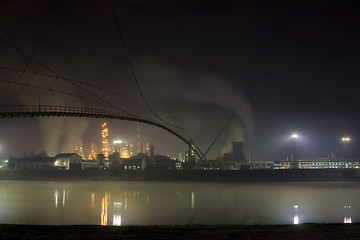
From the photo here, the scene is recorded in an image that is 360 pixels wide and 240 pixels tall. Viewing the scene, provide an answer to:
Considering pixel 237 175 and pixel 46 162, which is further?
pixel 46 162

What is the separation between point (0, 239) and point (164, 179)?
70.2m

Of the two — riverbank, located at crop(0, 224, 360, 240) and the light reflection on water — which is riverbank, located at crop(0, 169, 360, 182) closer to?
the light reflection on water

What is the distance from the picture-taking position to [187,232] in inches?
729

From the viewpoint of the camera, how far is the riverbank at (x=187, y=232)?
1730 centimetres

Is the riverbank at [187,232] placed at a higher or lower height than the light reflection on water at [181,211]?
higher

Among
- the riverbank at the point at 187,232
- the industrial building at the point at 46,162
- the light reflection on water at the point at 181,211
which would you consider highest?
the industrial building at the point at 46,162

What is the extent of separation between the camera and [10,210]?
35.8 metres

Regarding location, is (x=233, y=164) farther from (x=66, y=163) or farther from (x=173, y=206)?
(x=173, y=206)

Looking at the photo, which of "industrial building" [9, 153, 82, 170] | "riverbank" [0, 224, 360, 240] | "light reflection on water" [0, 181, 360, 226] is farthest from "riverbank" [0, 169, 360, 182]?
"riverbank" [0, 224, 360, 240]

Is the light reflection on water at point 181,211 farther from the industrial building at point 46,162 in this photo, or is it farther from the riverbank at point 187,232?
the industrial building at point 46,162

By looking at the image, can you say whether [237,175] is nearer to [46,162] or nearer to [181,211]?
[181,211]

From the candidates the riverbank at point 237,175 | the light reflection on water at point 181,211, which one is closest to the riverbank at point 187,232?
the light reflection on water at point 181,211

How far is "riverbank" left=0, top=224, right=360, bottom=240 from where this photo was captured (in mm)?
17297

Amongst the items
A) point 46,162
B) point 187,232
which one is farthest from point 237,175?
point 187,232
